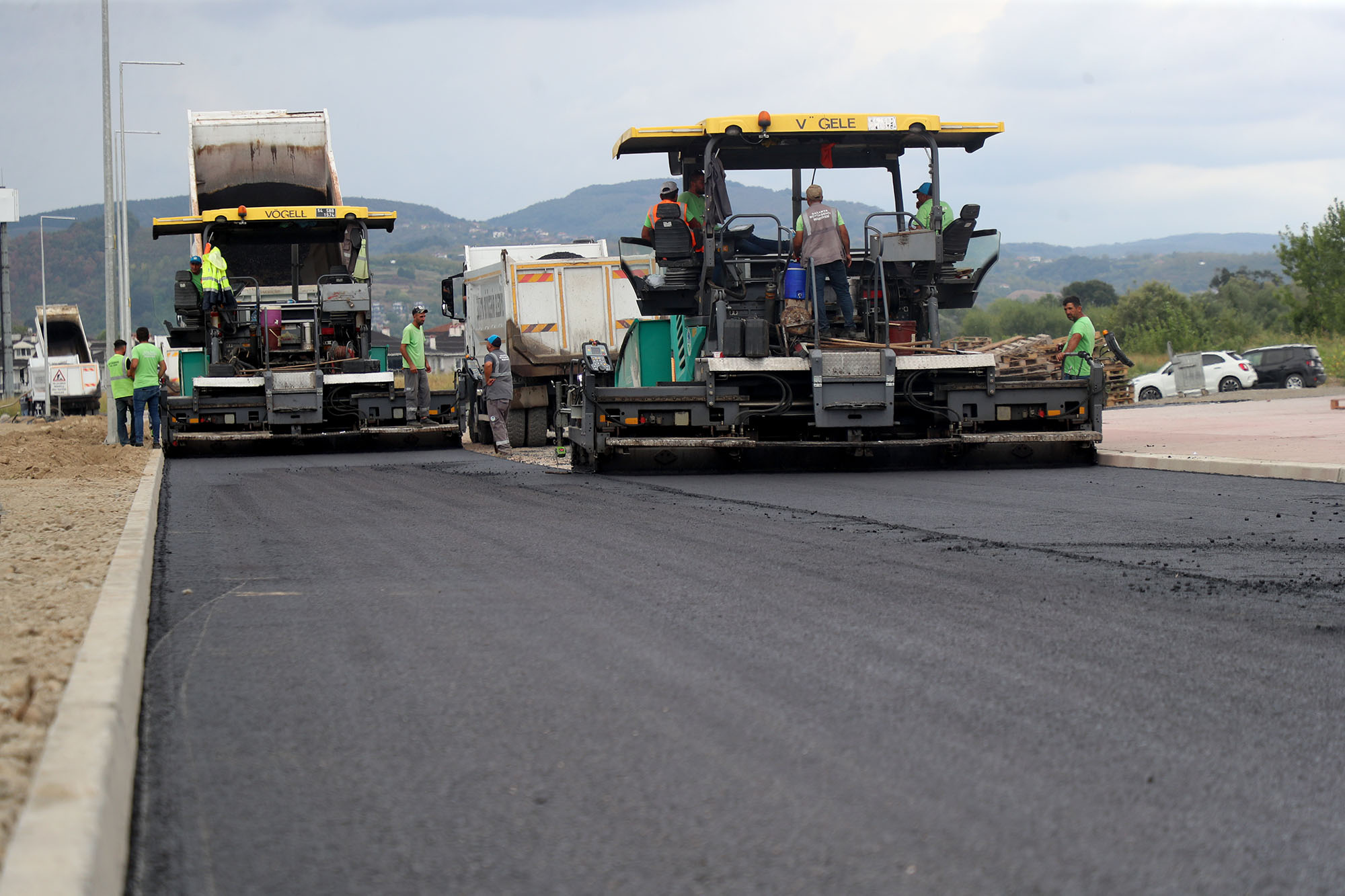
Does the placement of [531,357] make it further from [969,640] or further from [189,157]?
[969,640]

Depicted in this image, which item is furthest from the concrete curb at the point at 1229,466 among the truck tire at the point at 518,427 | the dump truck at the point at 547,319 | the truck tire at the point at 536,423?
the truck tire at the point at 518,427

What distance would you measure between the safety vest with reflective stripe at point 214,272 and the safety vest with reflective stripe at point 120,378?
2282 millimetres

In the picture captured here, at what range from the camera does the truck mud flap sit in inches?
504

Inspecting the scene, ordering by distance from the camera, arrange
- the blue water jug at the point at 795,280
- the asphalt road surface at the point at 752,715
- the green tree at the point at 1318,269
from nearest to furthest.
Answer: the asphalt road surface at the point at 752,715 → the blue water jug at the point at 795,280 → the green tree at the point at 1318,269

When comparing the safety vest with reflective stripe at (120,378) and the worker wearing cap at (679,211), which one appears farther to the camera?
the safety vest with reflective stripe at (120,378)

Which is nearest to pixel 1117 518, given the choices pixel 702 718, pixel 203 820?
pixel 702 718

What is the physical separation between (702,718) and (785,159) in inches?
367

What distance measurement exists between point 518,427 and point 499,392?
0.97 meters

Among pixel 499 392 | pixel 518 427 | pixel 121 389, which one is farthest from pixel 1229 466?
pixel 121 389

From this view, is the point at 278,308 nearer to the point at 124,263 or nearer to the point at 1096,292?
the point at 124,263

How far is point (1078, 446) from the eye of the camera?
13.3m

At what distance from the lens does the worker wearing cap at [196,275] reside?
1753cm

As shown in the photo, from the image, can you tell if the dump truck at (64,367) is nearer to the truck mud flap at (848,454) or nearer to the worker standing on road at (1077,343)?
the truck mud flap at (848,454)

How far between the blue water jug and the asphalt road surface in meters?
4.84
